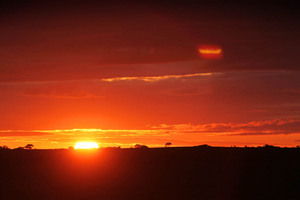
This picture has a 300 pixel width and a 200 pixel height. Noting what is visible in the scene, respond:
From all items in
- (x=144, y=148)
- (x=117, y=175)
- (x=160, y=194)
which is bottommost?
(x=160, y=194)

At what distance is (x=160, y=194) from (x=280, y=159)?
44.5ft

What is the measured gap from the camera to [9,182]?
165 ft

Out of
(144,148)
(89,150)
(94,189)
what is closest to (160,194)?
(94,189)

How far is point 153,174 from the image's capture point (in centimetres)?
5262

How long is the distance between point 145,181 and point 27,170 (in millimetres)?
11516

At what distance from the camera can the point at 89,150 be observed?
6147cm

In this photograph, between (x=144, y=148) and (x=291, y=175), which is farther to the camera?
(x=144, y=148)

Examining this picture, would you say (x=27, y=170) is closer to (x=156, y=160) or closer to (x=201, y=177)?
(x=156, y=160)

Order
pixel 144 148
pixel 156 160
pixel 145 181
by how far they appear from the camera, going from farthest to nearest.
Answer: pixel 144 148 < pixel 156 160 < pixel 145 181

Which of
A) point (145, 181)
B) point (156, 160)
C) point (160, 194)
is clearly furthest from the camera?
point (156, 160)

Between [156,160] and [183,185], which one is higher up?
[156,160]

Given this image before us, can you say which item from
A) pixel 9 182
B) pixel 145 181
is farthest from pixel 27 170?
pixel 145 181

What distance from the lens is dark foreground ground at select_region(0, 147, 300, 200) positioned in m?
48.2

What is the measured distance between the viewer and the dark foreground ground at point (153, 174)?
158 ft
